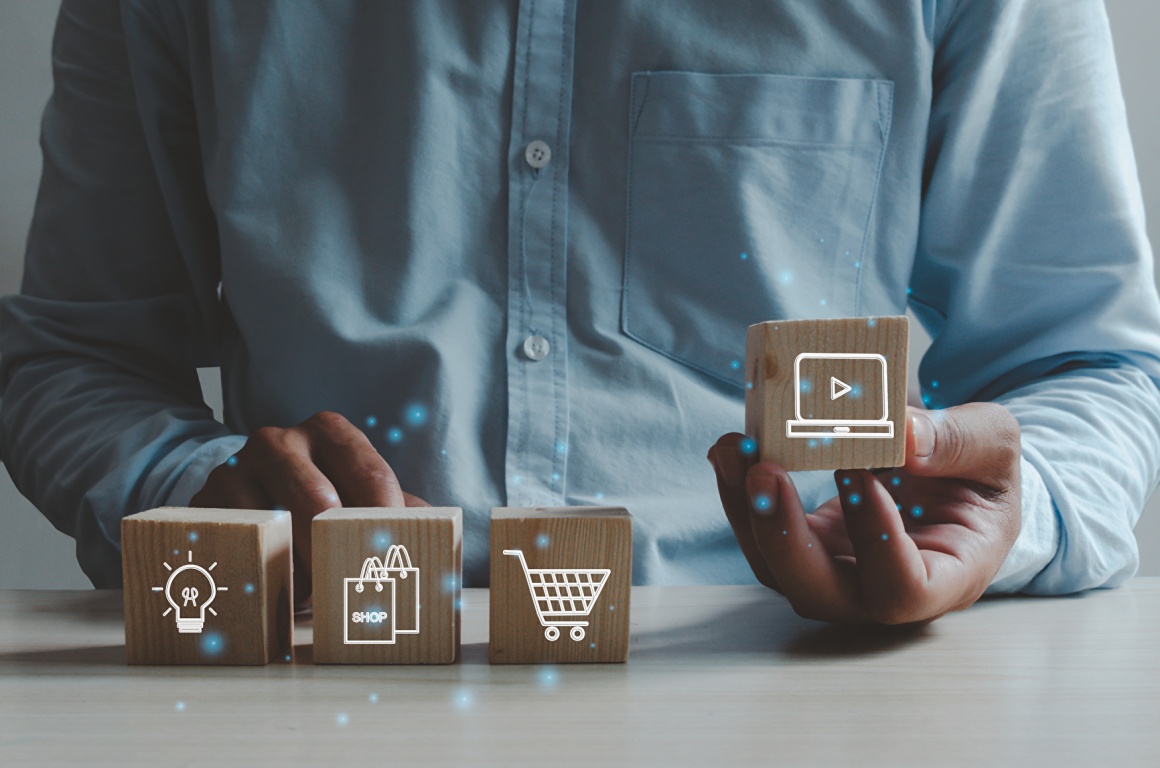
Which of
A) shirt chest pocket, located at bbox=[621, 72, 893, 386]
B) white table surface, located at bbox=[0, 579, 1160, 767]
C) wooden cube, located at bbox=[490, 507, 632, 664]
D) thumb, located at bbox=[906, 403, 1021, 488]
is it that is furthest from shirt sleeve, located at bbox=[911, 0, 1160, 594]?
wooden cube, located at bbox=[490, 507, 632, 664]

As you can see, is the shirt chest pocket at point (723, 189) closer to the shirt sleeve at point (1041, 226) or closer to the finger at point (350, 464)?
the shirt sleeve at point (1041, 226)

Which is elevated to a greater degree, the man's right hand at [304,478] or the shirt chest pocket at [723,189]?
the shirt chest pocket at [723,189]

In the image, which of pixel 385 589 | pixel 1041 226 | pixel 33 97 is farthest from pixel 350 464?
pixel 33 97

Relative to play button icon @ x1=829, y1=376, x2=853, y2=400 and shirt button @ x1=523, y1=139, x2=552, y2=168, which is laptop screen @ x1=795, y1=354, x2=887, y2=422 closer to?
play button icon @ x1=829, y1=376, x2=853, y2=400

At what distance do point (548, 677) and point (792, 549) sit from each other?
15 cm

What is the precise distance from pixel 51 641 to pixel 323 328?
36 centimetres

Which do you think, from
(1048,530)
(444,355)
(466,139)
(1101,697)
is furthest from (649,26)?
(1101,697)

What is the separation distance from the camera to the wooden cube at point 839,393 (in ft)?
1.65

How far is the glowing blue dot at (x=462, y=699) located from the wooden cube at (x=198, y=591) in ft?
0.40

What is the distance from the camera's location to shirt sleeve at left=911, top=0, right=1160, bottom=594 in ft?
2.66

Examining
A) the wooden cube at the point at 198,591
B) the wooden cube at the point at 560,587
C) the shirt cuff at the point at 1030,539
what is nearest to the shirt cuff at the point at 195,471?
the wooden cube at the point at 198,591

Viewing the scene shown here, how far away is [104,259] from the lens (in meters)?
0.98

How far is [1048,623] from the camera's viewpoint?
59 centimetres

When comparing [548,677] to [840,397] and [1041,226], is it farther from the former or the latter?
[1041,226]
